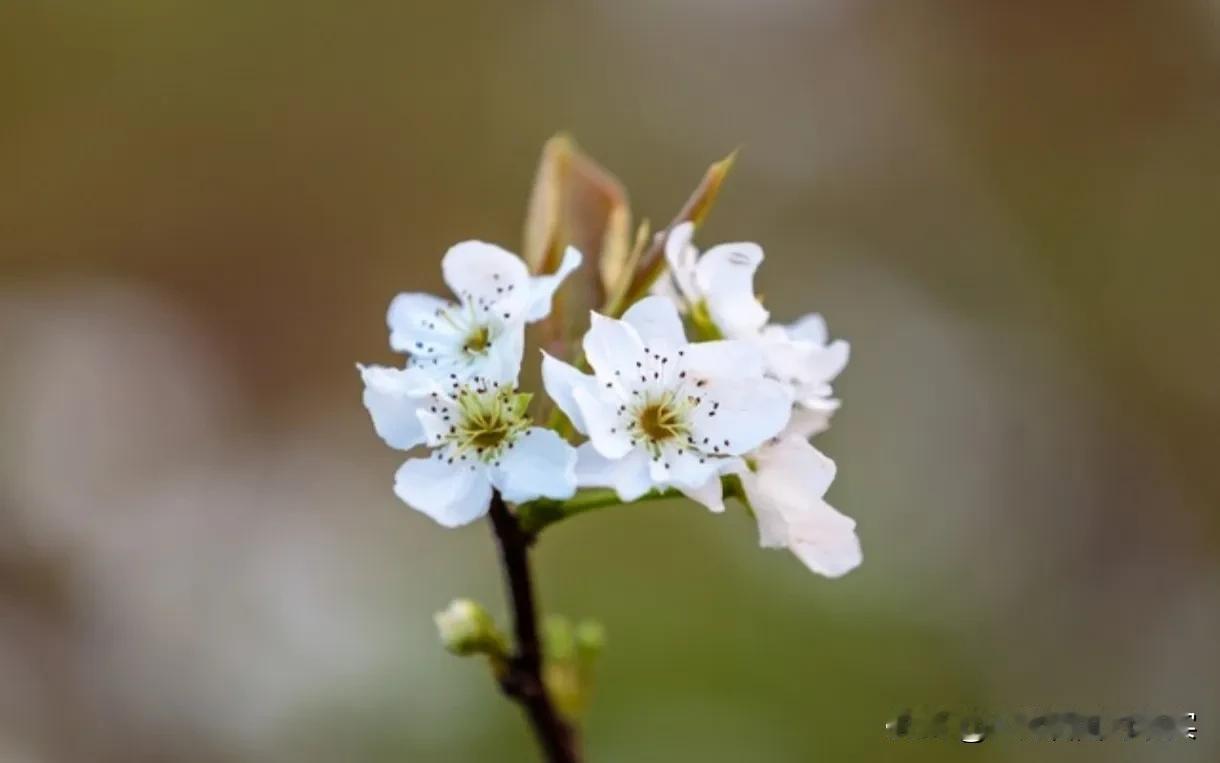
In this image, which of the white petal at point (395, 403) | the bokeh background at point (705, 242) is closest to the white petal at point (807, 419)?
the white petal at point (395, 403)

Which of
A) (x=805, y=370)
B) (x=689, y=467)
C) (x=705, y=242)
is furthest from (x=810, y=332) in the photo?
(x=705, y=242)

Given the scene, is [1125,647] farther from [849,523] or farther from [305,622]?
[849,523]

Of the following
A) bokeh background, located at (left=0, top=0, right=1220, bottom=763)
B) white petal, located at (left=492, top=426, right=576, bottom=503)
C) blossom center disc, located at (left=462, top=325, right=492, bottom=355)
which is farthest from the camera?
bokeh background, located at (left=0, top=0, right=1220, bottom=763)

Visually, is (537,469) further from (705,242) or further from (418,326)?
(705,242)

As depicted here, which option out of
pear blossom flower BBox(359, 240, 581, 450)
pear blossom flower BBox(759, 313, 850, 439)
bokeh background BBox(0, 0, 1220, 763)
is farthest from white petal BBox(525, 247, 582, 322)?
bokeh background BBox(0, 0, 1220, 763)

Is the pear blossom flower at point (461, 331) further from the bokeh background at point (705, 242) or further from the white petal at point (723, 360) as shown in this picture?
the bokeh background at point (705, 242)

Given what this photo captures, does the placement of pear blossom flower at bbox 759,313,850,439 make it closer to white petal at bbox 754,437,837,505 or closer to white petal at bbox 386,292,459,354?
white petal at bbox 754,437,837,505

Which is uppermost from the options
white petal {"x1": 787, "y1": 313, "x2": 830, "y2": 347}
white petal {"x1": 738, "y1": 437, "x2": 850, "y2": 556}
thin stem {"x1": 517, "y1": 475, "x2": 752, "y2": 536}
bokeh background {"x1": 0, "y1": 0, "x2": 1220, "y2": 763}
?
bokeh background {"x1": 0, "y1": 0, "x2": 1220, "y2": 763}

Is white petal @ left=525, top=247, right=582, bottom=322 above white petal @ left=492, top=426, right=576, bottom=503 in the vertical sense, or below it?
above

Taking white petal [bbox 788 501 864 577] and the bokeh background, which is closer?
white petal [bbox 788 501 864 577]
